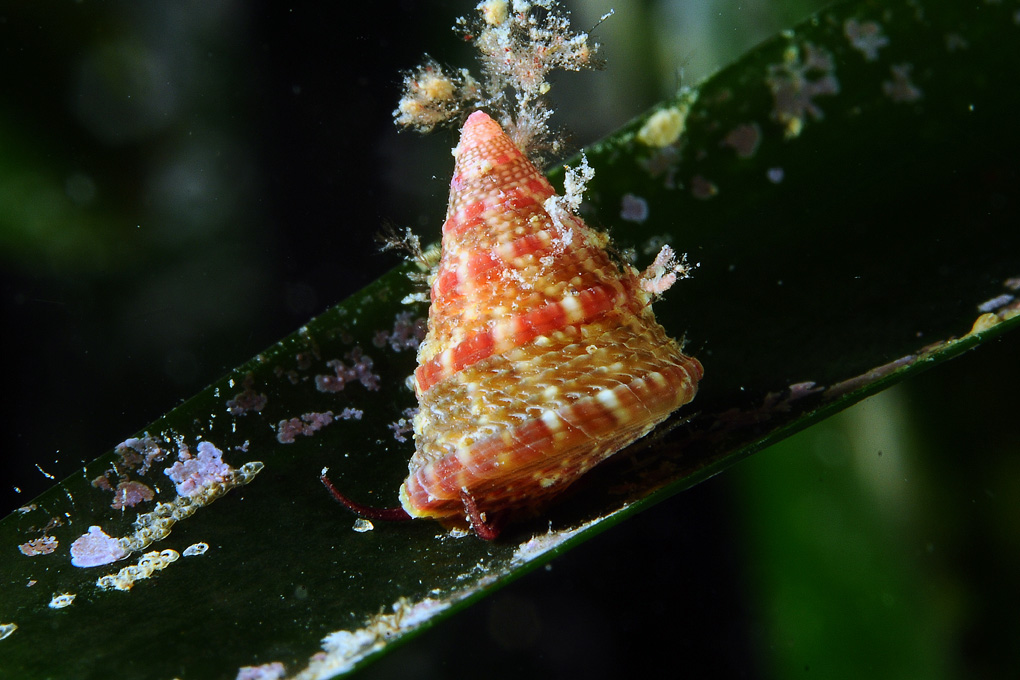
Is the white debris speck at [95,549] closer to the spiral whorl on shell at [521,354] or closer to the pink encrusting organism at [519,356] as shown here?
the pink encrusting organism at [519,356]

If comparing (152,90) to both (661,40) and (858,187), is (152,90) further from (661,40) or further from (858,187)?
(858,187)

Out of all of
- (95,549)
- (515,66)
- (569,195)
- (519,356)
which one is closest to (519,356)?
(519,356)

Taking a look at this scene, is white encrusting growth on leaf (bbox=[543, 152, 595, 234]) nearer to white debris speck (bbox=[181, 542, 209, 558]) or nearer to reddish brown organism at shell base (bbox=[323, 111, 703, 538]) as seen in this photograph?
reddish brown organism at shell base (bbox=[323, 111, 703, 538])

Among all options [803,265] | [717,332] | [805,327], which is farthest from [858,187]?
[717,332]

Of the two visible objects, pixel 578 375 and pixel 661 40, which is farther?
pixel 661 40

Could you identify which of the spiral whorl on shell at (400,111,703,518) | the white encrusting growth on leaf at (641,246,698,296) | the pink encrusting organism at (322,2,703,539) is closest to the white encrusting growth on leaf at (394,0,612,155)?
the pink encrusting organism at (322,2,703,539)

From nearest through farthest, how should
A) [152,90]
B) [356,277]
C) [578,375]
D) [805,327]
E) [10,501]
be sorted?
[578,375], [805,327], [152,90], [10,501], [356,277]
